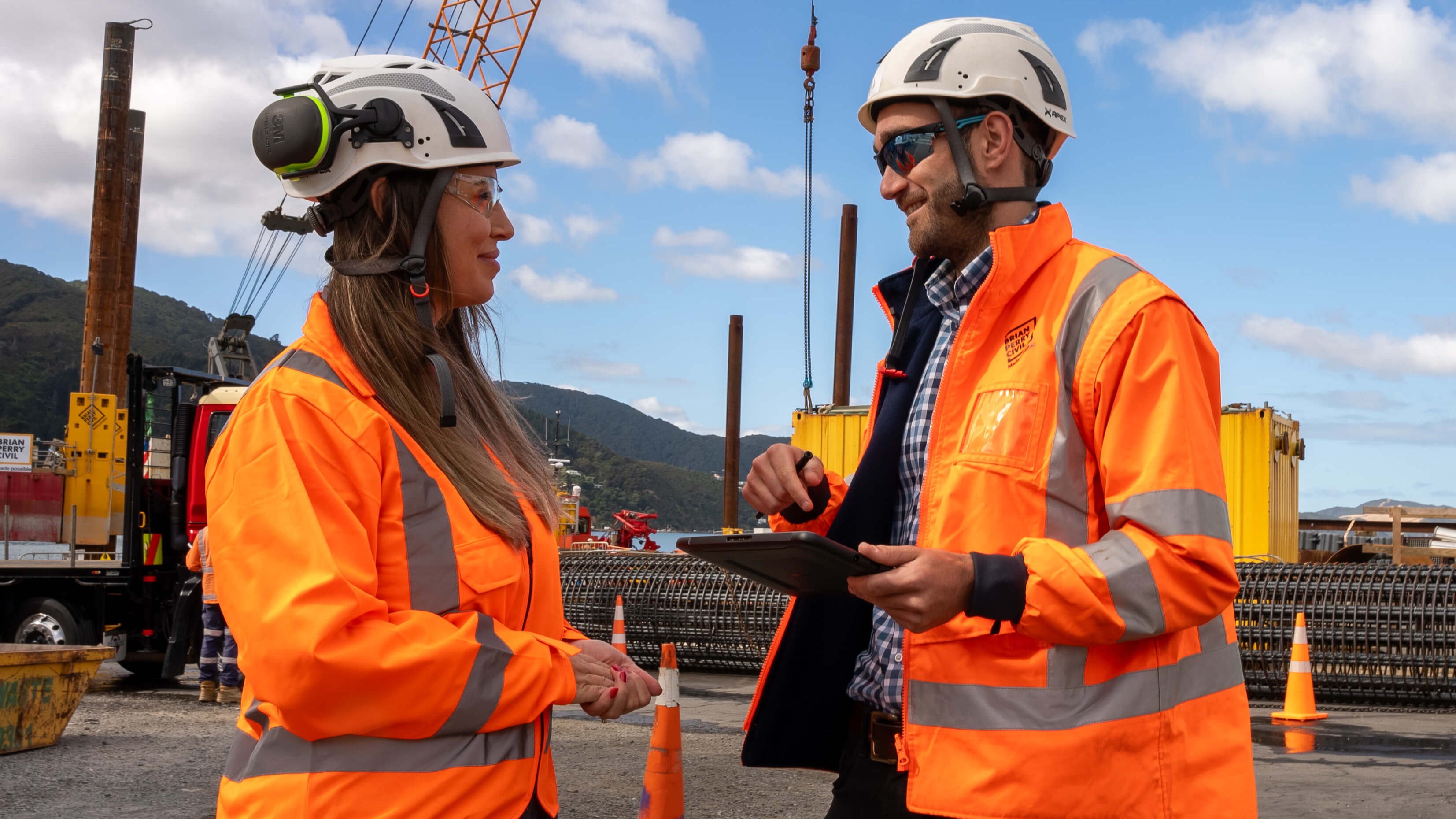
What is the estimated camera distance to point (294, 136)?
230 centimetres

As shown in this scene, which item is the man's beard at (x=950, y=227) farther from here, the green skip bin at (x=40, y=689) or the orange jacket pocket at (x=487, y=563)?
the green skip bin at (x=40, y=689)

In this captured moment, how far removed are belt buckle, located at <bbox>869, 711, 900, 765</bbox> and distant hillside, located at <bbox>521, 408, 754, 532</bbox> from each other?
108 metres

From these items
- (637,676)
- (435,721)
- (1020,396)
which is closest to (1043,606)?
(1020,396)

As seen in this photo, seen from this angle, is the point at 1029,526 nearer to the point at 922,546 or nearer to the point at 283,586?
the point at 922,546

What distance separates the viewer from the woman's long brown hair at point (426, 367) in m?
2.19

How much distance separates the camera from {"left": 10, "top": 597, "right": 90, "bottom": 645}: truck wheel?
42.1 feet

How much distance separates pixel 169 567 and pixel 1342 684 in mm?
12126

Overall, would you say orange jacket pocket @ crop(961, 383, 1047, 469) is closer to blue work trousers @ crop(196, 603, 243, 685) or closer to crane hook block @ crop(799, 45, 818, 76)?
blue work trousers @ crop(196, 603, 243, 685)

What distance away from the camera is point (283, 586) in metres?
1.86

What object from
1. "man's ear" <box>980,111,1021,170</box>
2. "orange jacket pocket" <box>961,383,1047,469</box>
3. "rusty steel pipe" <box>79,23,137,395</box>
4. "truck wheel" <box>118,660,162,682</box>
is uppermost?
"rusty steel pipe" <box>79,23,137,395</box>

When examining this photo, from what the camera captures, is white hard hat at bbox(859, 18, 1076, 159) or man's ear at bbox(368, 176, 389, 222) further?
white hard hat at bbox(859, 18, 1076, 159)

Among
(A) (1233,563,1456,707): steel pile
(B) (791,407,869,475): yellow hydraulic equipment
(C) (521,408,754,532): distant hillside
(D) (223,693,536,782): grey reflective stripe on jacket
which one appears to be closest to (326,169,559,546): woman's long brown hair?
(D) (223,693,536,782): grey reflective stripe on jacket

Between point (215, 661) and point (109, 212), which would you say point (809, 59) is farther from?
point (215, 661)

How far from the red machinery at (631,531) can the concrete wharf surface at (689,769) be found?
27484 millimetres
